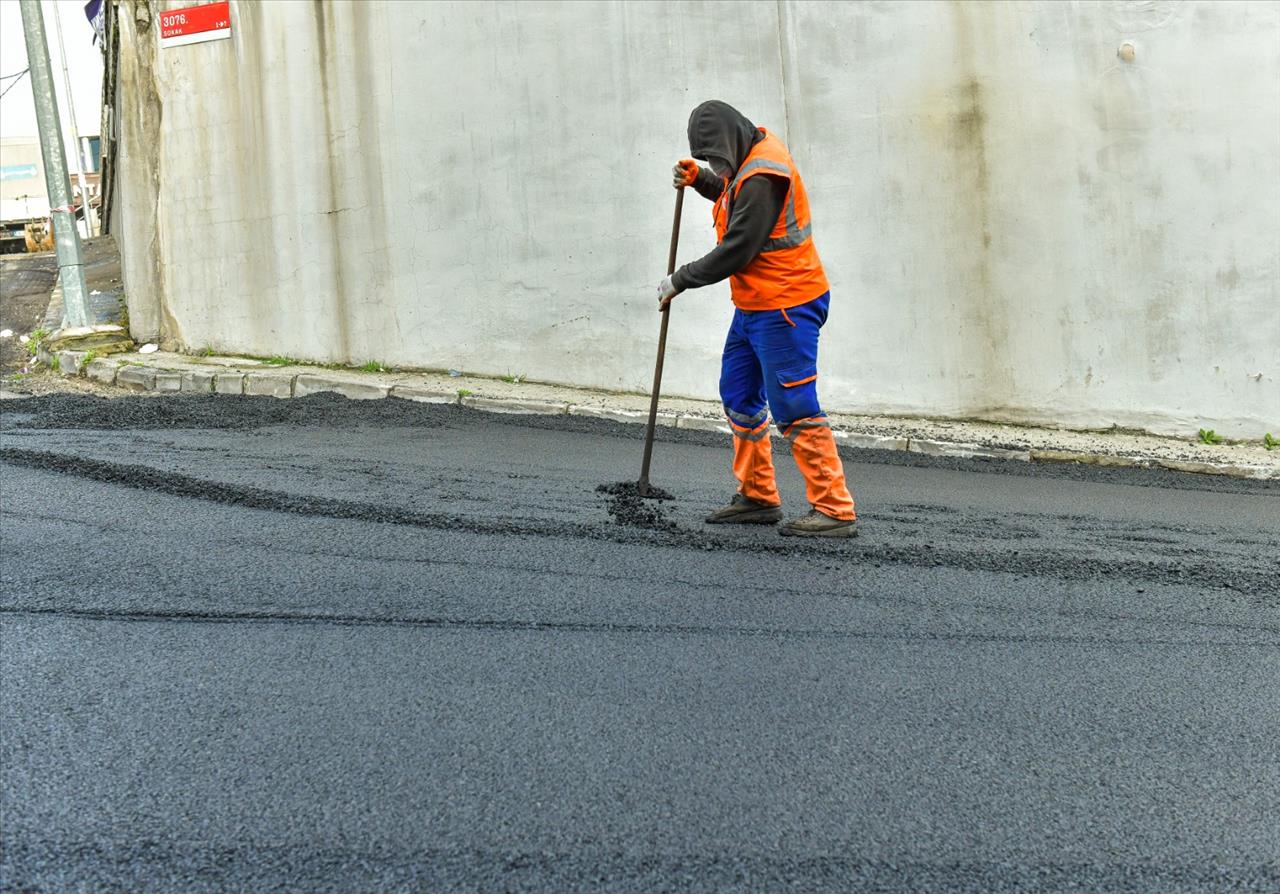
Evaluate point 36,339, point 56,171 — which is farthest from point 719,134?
point 36,339

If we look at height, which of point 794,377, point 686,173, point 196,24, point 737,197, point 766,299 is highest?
point 196,24

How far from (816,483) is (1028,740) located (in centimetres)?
215

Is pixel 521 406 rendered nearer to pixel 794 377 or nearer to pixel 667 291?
pixel 667 291

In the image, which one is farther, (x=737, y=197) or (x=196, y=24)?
(x=196, y=24)

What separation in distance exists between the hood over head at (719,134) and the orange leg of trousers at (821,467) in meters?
1.13

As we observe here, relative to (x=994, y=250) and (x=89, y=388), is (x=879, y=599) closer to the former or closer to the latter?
(x=994, y=250)

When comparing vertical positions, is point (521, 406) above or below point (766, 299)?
below

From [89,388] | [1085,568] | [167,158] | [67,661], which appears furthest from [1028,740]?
[167,158]

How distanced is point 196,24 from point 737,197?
20.9ft

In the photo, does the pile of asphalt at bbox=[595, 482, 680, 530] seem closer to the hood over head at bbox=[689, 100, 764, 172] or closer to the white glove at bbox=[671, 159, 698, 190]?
the white glove at bbox=[671, 159, 698, 190]

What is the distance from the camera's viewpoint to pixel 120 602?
4082mm

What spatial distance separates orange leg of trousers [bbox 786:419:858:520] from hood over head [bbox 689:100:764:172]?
1.13 meters

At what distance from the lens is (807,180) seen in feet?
26.8

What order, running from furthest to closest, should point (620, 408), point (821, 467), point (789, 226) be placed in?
point (620, 408) → point (821, 467) → point (789, 226)
